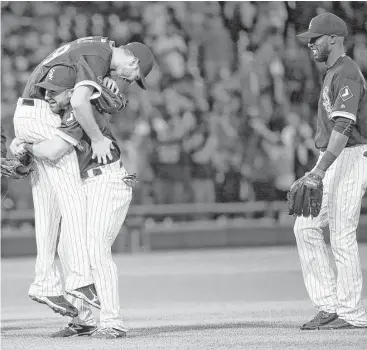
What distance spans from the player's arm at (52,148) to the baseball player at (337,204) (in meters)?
1.68

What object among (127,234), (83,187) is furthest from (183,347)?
(127,234)

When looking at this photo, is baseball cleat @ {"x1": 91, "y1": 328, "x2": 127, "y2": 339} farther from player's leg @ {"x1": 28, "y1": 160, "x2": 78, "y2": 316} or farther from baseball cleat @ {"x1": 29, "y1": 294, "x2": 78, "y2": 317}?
player's leg @ {"x1": 28, "y1": 160, "x2": 78, "y2": 316}

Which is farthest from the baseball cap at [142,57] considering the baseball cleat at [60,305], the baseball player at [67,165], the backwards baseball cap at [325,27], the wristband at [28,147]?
the baseball cleat at [60,305]

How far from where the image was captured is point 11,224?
14.6 m

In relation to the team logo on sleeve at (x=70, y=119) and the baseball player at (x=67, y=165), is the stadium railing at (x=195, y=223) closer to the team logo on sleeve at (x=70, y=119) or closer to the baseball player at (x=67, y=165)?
the baseball player at (x=67, y=165)

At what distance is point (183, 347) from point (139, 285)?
505cm

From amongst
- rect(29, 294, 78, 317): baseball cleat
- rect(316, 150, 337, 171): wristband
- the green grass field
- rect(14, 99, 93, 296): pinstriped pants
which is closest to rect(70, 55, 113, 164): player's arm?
rect(14, 99, 93, 296): pinstriped pants

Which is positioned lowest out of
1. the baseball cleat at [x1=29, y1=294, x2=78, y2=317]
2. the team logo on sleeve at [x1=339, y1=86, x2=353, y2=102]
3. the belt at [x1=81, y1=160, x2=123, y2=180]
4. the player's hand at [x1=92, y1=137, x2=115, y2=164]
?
the baseball cleat at [x1=29, y1=294, x2=78, y2=317]

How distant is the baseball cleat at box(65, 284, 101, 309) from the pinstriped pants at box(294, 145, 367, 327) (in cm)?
144

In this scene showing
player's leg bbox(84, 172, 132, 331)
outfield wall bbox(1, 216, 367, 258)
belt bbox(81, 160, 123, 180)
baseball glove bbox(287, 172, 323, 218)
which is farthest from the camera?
outfield wall bbox(1, 216, 367, 258)

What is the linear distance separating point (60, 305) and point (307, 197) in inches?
69.3

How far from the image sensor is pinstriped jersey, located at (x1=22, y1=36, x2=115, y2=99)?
6355mm

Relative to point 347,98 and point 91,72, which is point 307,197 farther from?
point 91,72

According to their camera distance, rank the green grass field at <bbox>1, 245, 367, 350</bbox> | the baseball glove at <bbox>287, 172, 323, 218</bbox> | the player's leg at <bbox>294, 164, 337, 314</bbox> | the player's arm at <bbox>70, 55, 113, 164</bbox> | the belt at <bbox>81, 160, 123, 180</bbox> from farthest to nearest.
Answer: the player's leg at <bbox>294, 164, 337, 314</bbox> < the belt at <bbox>81, 160, 123, 180</bbox> < the baseball glove at <bbox>287, 172, 323, 218</bbox> < the player's arm at <bbox>70, 55, 113, 164</bbox> < the green grass field at <bbox>1, 245, 367, 350</bbox>
